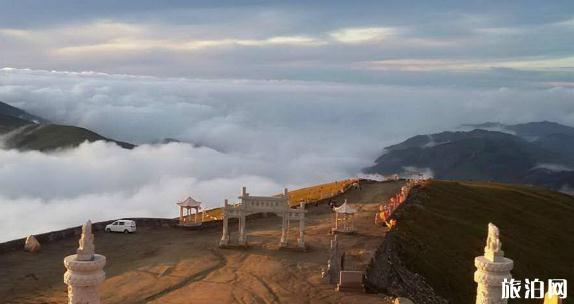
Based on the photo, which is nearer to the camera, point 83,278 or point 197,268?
point 83,278

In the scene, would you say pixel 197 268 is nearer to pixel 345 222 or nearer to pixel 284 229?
pixel 284 229

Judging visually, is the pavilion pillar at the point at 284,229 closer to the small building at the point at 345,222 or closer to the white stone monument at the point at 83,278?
the small building at the point at 345,222

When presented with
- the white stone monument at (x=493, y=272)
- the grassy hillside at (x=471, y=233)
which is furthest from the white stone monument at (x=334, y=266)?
the white stone monument at (x=493, y=272)

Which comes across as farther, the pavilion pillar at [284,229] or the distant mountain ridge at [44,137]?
the distant mountain ridge at [44,137]

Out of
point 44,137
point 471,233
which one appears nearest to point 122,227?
point 471,233

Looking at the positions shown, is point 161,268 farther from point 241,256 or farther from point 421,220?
point 421,220

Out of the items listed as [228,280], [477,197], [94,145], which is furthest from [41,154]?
[228,280]
